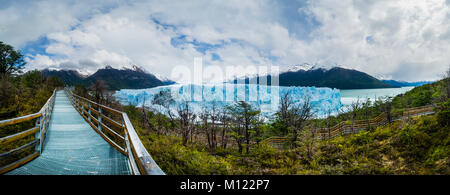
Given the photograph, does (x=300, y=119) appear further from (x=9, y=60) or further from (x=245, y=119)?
(x=9, y=60)

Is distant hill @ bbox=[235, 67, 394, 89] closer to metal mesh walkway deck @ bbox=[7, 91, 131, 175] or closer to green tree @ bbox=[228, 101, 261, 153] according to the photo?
green tree @ bbox=[228, 101, 261, 153]

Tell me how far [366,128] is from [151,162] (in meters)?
19.2

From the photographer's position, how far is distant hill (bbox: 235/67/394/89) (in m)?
83.8

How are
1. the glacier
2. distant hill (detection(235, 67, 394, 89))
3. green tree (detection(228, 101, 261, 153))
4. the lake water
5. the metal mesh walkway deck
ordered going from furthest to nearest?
distant hill (detection(235, 67, 394, 89)) → the lake water → the glacier → green tree (detection(228, 101, 261, 153)) → the metal mesh walkway deck

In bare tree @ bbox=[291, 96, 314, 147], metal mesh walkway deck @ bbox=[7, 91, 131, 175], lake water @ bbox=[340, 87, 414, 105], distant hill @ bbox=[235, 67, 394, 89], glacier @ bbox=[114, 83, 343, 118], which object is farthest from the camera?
distant hill @ bbox=[235, 67, 394, 89]

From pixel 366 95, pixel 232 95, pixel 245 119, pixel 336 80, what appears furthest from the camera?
pixel 336 80

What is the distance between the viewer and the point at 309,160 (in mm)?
8711

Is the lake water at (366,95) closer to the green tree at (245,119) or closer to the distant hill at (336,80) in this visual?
the green tree at (245,119)

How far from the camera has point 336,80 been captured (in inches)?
3501

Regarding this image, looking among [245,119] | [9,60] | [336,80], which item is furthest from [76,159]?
[336,80]

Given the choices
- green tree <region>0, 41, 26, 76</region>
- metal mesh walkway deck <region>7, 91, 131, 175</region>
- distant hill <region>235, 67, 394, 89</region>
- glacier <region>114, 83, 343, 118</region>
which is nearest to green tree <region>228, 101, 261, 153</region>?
metal mesh walkway deck <region>7, 91, 131, 175</region>

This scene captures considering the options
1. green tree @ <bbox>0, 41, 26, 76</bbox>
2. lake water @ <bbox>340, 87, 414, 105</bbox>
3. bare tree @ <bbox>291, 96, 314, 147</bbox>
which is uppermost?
green tree @ <bbox>0, 41, 26, 76</bbox>
